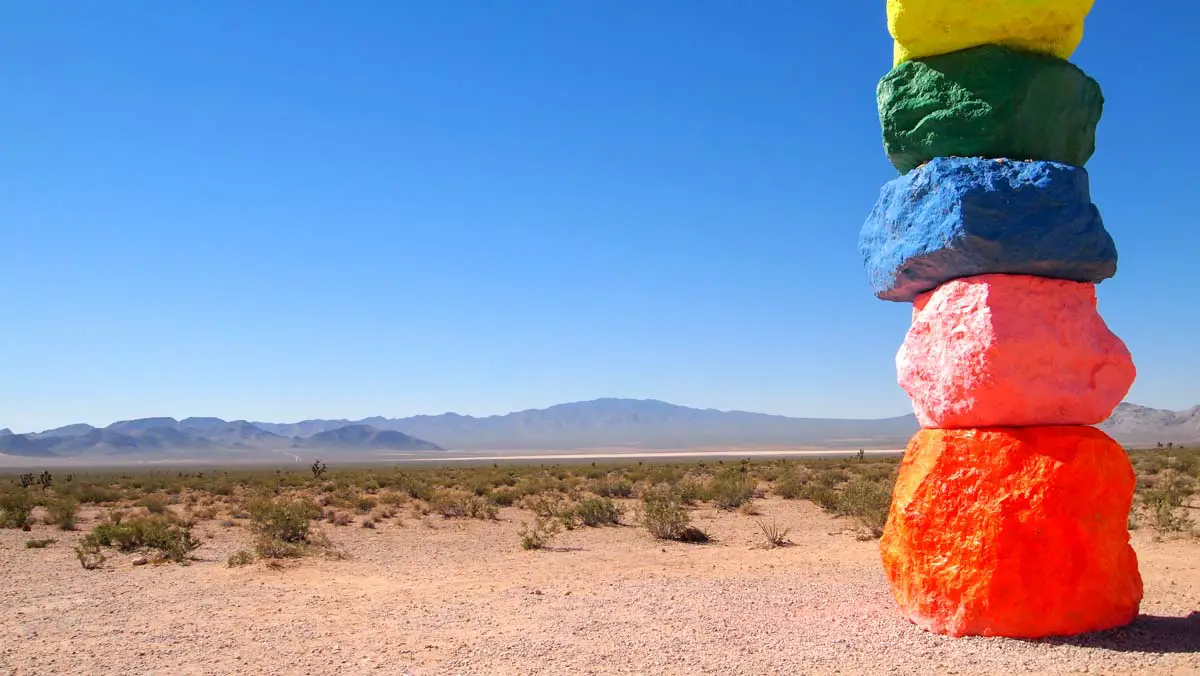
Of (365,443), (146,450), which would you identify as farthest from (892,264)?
(365,443)

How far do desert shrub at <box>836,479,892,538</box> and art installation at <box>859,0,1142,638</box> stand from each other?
6.57 metres

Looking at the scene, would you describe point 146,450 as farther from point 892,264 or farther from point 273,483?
point 892,264

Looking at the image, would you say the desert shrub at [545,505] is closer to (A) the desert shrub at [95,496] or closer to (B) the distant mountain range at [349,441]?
(A) the desert shrub at [95,496]

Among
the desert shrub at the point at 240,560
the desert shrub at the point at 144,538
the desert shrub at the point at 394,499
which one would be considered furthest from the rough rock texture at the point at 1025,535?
the desert shrub at the point at 394,499

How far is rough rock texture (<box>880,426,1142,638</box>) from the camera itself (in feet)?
20.1

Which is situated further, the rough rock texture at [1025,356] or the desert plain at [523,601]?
the rough rock texture at [1025,356]

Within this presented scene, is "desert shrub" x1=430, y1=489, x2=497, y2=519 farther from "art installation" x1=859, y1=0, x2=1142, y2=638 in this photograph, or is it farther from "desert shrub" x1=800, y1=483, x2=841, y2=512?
"art installation" x1=859, y1=0, x2=1142, y2=638

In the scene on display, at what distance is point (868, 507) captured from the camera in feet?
46.6

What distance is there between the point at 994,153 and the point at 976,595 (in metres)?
3.52

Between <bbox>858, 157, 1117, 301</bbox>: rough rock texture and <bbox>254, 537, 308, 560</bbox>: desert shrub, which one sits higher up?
<bbox>858, 157, 1117, 301</bbox>: rough rock texture

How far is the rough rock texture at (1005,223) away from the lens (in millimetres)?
6348

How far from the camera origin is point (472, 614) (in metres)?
7.90

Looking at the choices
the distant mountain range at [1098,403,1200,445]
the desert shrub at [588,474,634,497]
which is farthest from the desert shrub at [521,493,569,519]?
the distant mountain range at [1098,403,1200,445]

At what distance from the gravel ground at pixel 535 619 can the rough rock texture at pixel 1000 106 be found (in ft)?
12.8
